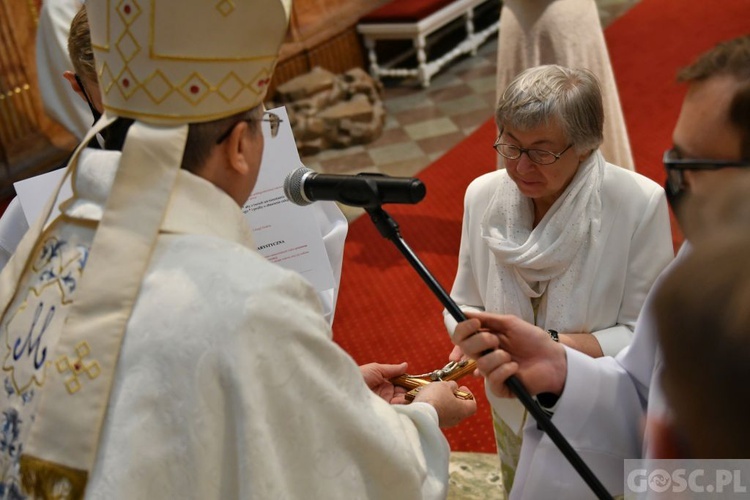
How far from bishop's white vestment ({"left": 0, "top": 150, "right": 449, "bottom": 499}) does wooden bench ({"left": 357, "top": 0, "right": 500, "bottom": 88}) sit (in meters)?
6.65

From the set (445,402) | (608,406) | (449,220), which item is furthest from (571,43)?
(445,402)

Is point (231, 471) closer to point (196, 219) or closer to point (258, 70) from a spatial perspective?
point (196, 219)

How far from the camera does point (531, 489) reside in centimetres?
207

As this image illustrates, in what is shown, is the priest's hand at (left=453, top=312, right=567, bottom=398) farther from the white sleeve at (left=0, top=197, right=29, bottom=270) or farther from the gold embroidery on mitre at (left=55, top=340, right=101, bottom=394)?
the white sleeve at (left=0, top=197, right=29, bottom=270)

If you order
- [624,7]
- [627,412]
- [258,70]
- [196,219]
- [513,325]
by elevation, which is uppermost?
[258,70]

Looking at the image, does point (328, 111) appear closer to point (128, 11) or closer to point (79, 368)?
point (128, 11)

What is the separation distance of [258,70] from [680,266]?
858mm

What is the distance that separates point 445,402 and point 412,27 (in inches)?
253

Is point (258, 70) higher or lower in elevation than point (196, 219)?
higher

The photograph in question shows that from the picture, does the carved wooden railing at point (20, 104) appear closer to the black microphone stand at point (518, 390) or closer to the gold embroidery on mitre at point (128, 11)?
the gold embroidery on mitre at point (128, 11)

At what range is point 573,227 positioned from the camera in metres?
2.33

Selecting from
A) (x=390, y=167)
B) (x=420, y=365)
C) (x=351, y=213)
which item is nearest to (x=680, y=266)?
(x=420, y=365)

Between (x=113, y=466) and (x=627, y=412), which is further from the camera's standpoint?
(x=627, y=412)

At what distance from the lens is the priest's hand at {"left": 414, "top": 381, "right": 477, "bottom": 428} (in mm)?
1812
